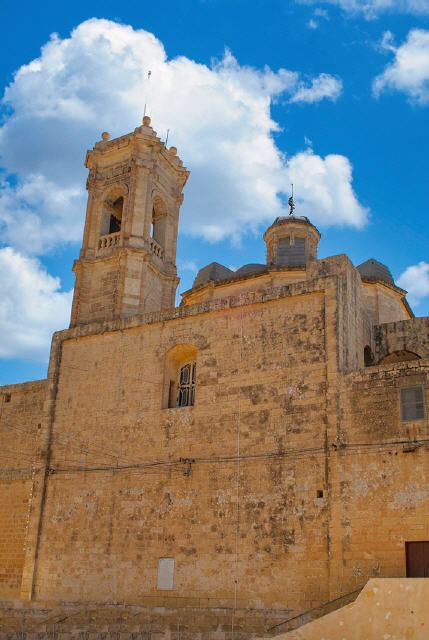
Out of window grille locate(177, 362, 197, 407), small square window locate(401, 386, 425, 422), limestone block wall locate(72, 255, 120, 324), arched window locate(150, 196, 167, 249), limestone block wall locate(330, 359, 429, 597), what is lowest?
limestone block wall locate(330, 359, 429, 597)

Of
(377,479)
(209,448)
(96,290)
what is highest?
(96,290)

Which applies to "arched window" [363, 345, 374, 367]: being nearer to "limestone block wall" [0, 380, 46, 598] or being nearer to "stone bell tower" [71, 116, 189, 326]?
"stone bell tower" [71, 116, 189, 326]

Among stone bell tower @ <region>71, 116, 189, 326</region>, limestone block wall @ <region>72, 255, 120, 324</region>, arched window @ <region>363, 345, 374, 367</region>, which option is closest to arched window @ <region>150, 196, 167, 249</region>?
stone bell tower @ <region>71, 116, 189, 326</region>

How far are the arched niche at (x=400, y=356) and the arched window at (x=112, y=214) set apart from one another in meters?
9.61

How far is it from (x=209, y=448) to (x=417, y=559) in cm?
541

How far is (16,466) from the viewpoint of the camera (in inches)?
850

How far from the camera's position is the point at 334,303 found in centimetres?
1662

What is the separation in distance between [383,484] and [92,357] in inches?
362

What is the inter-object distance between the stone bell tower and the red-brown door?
1045 cm

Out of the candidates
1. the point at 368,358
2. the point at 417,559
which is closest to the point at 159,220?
the point at 368,358

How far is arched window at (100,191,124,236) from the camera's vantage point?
23.1 meters

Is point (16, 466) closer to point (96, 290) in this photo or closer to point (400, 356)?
point (96, 290)

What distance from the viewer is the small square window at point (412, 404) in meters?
14.7

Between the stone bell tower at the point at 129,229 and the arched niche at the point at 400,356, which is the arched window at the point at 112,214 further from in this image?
the arched niche at the point at 400,356
